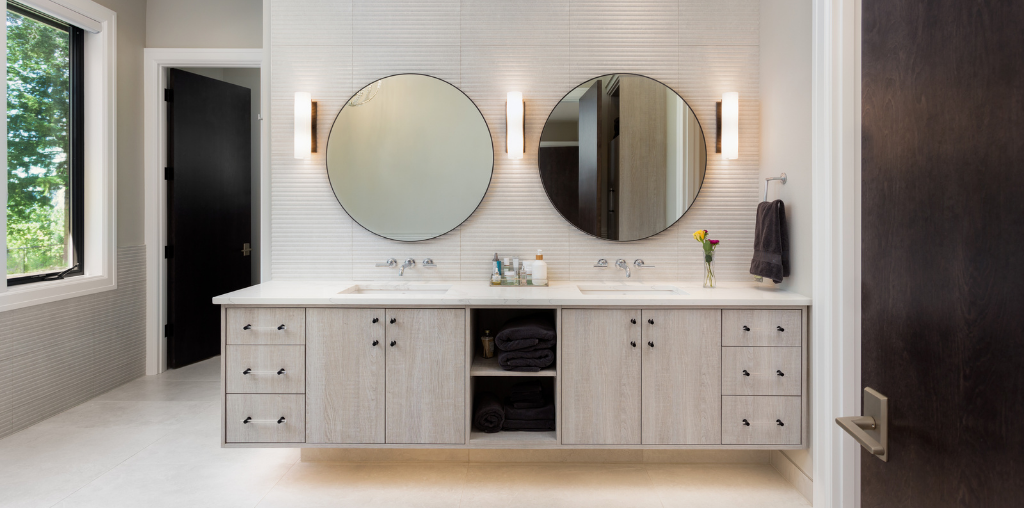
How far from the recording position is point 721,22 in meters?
2.72

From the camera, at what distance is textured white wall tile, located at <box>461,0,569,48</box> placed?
2736mm

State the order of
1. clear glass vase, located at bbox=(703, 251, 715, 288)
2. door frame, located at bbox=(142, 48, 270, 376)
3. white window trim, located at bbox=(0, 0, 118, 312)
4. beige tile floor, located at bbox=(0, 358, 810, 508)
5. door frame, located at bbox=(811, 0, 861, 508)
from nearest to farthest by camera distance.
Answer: door frame, located at bbox=(811, 0, 861, 508) → beige tile floor, located at bbox=(0, 358, 810, 508) → clear glass vase, located at bbox=(703, 251, 715, 288) → white window trim, located at bbox=(0, 0, 118, 312) → door frame, located at bbox=(142, 48, 270, 376)

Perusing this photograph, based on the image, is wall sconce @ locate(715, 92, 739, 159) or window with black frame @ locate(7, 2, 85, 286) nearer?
wall sconce @ locate(715, 92, 739, 159)

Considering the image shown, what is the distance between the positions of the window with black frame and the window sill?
0.07 metres

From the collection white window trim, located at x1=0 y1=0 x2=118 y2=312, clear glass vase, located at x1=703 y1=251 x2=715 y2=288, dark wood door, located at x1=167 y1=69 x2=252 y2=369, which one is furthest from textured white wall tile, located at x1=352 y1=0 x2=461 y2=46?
dark wood door, located at x1=167 y1=69 x2=252 y2=369

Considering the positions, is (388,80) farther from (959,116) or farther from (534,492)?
(959,116)

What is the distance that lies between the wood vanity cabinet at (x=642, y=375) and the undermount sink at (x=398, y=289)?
701 millimetres

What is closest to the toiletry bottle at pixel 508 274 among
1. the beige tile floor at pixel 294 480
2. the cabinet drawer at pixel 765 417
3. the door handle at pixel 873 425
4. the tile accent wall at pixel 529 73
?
the tile accent wall at pixel 529 73

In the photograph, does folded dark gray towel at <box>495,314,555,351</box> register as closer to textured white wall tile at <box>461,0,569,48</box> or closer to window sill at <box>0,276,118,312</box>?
textured white wall tile at <box>461,0,569,48</box>

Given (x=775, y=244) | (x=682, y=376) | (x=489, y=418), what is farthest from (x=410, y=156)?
(x=775, y=244)

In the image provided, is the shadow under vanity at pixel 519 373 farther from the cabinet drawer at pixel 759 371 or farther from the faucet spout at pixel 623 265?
the faucet spout at pixel 623 265

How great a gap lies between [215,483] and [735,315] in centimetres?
231

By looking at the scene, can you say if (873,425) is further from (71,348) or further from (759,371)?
(71,348)

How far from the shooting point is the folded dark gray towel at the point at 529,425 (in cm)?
234
